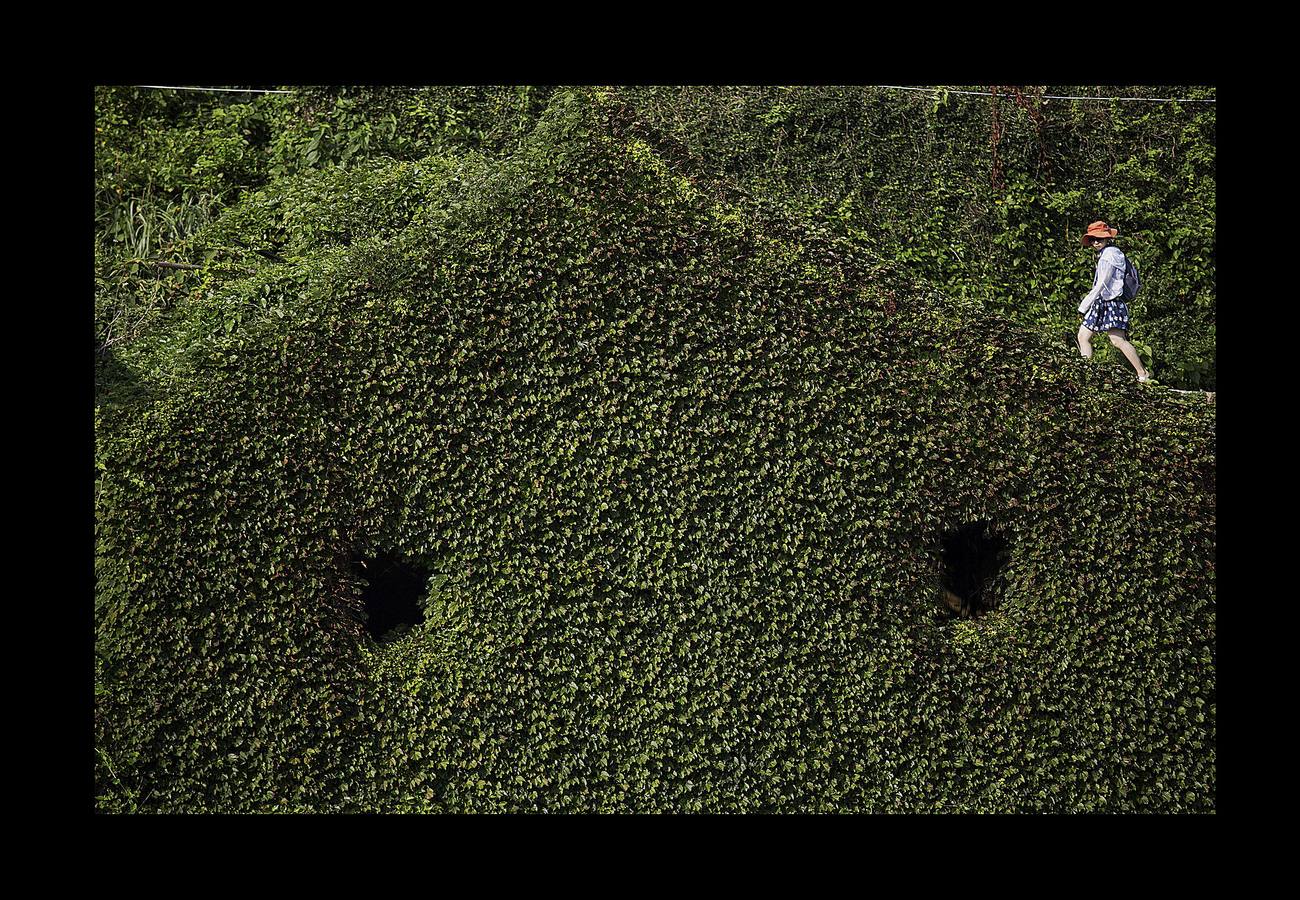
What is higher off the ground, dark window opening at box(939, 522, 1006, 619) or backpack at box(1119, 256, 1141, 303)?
backpack at box(1119, 256, 1141, 303)

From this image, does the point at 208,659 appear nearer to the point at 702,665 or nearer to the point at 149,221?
the point at 702,665

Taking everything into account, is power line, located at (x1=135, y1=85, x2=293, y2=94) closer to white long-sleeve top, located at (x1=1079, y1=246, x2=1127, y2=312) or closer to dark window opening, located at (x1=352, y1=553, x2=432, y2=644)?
dark window opening, located at (x1=352, y1=553, x2=432, y2=644)

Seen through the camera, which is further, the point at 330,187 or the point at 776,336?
the point at 330,187

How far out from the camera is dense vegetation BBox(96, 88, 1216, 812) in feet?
22.6

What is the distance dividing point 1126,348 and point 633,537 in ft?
13.4

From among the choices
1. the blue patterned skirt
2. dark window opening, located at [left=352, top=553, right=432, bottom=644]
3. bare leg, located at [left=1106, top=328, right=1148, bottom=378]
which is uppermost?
the blue patterned skirt

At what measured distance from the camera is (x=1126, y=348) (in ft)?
27.1

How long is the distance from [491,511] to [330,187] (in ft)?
12.1

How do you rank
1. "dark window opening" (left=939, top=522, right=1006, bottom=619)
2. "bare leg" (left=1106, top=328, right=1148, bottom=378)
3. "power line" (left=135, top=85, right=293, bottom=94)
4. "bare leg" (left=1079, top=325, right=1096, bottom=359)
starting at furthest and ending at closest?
1. "power line" (left=135, top=85, right=293, bottom=94)
2. "bare leg" (left=1079, top=325, right=1096, bottom=359)
3. "bare leg" (left=1106, top=328, right=1148, bottom=378)
4. "dark window opening" (left=939, top=522, right=1006, bottom=619)

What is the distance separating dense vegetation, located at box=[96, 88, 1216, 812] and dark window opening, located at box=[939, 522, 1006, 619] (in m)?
0.36

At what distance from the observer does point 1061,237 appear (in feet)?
29.8

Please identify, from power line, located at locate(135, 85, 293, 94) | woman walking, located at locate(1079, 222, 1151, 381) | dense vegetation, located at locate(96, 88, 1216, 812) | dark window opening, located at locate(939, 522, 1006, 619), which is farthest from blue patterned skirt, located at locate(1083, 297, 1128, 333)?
power line, located at locate(135, 85, 293, 94)

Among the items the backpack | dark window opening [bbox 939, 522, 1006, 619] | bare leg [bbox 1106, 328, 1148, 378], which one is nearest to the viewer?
dark window opening [bbox 939, 522, 1006, 619]

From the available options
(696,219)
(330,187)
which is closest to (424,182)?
(330,187)
